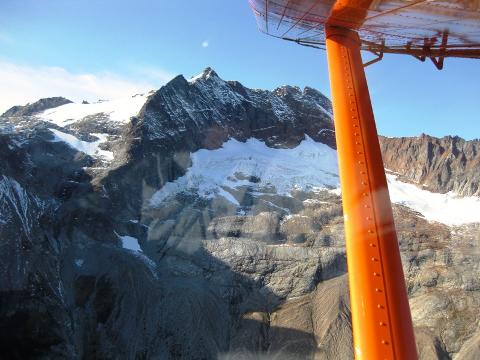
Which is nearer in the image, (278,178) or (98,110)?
(278,178)

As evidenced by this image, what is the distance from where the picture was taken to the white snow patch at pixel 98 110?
117244 mm

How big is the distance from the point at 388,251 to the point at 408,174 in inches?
5207

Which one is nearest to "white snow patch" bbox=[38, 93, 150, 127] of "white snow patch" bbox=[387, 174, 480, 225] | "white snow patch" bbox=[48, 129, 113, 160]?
"white snow patch" bbox=[48, 129, 113, 160]

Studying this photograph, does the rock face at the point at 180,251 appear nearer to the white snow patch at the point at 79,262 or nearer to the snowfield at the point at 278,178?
the white snow patch at the point at 79,262

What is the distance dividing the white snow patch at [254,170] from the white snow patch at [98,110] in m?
23.2

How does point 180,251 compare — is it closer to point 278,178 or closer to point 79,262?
point 79,262

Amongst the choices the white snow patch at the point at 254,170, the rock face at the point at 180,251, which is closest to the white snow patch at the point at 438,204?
the rock face at the point at 180,251

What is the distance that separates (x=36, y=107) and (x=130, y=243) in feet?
250

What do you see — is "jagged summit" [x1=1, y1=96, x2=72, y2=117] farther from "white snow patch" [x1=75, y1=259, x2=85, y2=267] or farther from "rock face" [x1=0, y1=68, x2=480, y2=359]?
"white snow patch" [x1=75, y1=259, x2=85, y2=267]

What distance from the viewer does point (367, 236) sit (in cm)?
312

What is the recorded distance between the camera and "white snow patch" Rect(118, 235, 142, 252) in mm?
77875

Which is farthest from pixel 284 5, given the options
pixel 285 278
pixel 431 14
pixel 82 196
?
pixel 82 196

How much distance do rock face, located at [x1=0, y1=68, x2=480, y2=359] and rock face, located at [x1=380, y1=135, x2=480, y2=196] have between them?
10.8ft

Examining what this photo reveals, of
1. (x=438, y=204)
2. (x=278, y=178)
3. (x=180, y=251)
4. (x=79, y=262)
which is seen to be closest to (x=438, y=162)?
(x=438, y=204)
